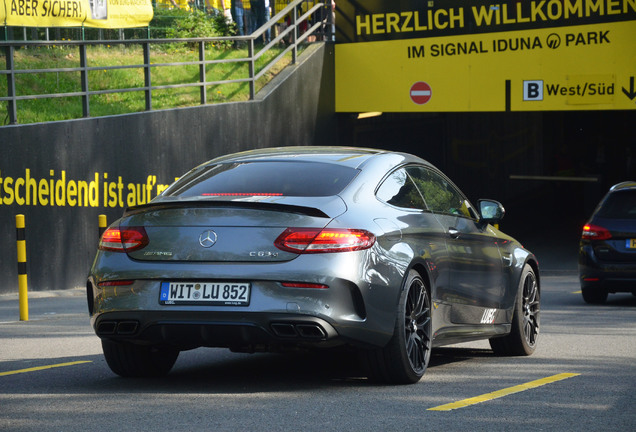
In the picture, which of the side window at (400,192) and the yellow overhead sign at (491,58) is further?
the yellow overhead sign at (491,58)

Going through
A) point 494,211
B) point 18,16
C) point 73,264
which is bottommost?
point 73,264

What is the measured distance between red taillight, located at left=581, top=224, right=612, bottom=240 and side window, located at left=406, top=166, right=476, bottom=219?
5.92 meters

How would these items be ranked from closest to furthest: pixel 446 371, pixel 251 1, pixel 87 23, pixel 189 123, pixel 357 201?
pixel 357 201, pixel 446 371, pixel 87 23, pixel 189 123, pixel 251 1

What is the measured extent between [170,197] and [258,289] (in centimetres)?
98

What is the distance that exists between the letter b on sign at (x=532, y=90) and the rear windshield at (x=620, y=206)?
7.83 m

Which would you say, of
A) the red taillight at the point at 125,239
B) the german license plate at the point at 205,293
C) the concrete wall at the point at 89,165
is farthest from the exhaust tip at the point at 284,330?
the concrete wall at the point at 89,165

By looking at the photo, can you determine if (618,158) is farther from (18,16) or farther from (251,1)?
(18,16)

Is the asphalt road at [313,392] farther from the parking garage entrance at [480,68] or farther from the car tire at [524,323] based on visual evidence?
the parking garage entrance at [480,68]

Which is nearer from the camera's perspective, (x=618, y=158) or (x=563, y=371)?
(x=563, y=371)

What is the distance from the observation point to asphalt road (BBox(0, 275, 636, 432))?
5.80 m

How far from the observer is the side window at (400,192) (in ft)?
24.0

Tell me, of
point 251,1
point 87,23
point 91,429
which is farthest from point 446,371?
point 251,1

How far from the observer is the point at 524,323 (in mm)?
8953

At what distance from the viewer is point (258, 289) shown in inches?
254
